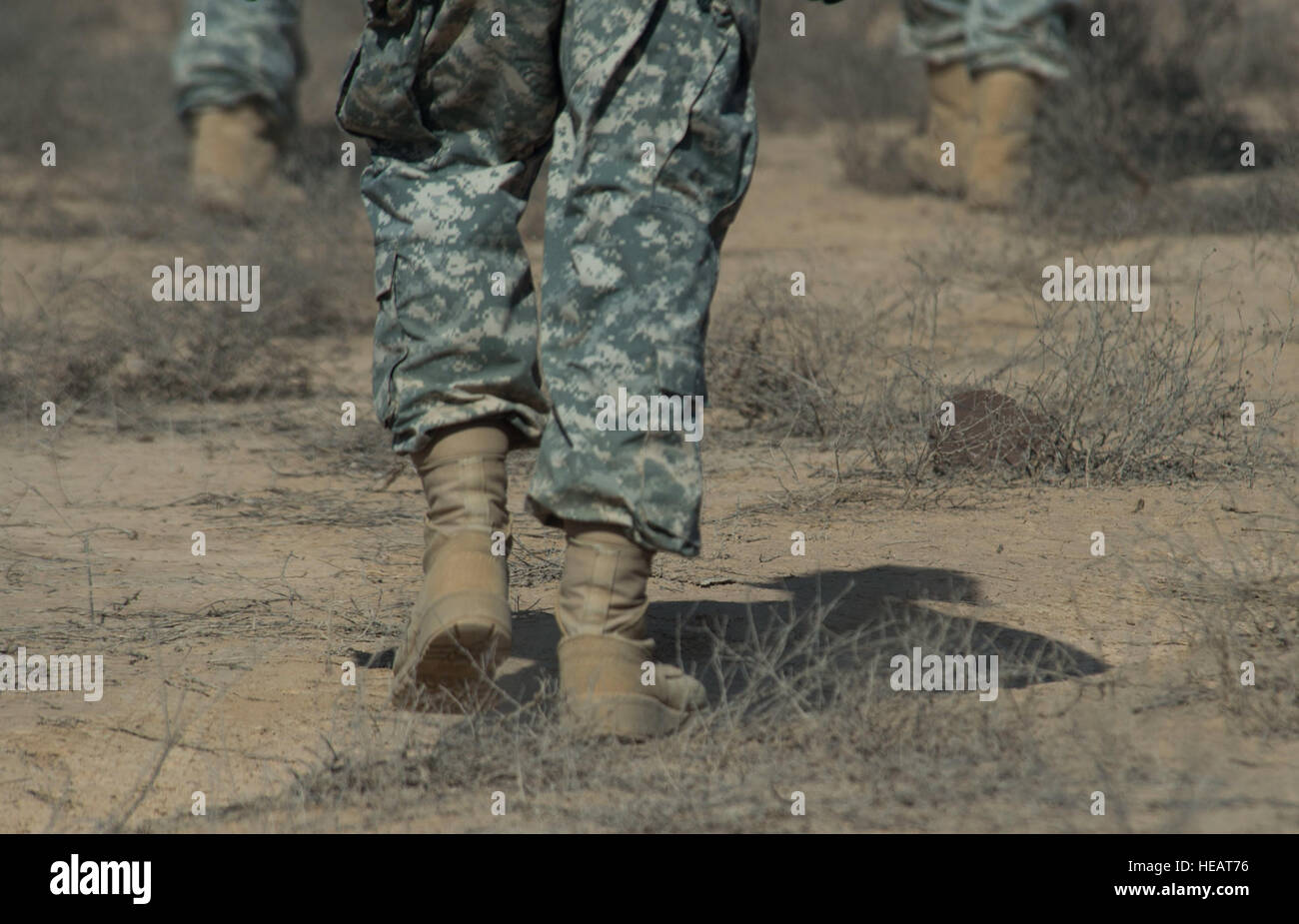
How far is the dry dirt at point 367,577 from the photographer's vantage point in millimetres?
1923

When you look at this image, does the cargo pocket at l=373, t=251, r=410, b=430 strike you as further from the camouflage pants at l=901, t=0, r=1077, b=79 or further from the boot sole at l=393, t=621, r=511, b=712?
the camouflage pants at l=901, t=0, r=1077, b=79

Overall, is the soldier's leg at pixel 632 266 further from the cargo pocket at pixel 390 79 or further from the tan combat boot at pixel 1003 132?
the tan combat boot at pixel 1003 132

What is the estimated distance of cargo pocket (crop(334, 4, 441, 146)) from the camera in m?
2.01

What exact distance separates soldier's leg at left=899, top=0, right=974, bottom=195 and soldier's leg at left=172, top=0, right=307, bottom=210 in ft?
8.37

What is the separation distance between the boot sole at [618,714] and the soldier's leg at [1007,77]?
178 inches

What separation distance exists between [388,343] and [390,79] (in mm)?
328

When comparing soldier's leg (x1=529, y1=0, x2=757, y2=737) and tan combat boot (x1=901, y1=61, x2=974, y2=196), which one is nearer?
soldier's leg (x1=529, y1=0, x2=757, y2=737)

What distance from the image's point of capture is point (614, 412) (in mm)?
1871
